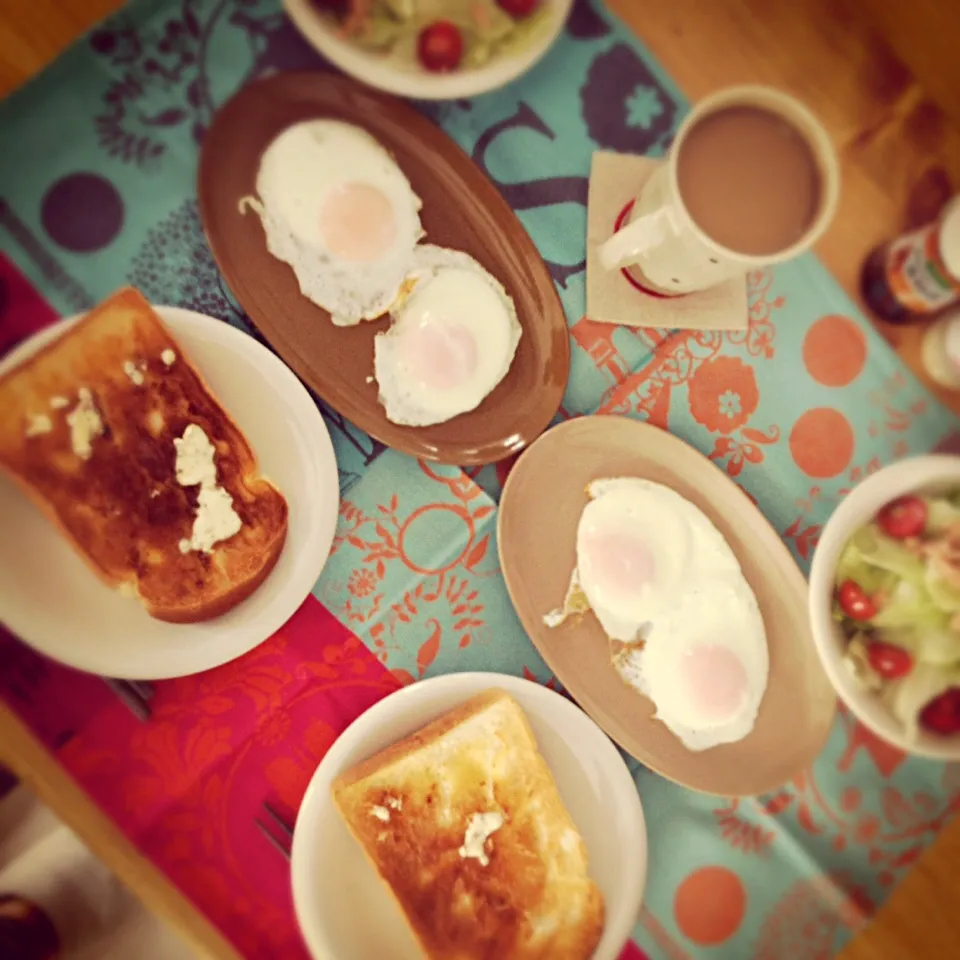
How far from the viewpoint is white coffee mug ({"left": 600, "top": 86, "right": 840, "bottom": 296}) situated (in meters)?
0.56

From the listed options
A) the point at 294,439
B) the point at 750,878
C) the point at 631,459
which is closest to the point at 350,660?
the point at 294,439

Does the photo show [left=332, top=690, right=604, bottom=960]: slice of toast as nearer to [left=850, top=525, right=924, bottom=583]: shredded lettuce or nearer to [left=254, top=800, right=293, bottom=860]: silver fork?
[left=254, top=800, right=293, bottom=860]: silver fork

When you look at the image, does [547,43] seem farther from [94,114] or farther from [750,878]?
[750,878]

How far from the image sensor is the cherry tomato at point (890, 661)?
2.19 feet

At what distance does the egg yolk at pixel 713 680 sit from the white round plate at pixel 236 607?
→ 0.39m

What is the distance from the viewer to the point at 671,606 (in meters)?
0.71

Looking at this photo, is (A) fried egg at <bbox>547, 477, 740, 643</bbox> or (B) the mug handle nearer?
(B) the mug handle

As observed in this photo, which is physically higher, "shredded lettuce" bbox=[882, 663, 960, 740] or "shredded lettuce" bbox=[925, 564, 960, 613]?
"shredded lettuce" bbox=[925, 564, 960, 613]

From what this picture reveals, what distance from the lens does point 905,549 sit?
66 cm

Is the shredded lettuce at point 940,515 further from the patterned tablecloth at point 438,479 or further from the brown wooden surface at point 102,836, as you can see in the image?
the brown wooden surface at point 102,836

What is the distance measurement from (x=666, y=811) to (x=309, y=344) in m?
0.61

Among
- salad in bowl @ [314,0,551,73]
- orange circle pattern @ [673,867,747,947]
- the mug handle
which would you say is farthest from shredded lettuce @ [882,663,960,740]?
salad in bowl @ [314,0,551,73]

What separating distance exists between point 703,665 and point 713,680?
0.06 ft

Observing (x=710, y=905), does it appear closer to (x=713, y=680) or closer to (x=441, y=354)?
(x=713, y=680)
